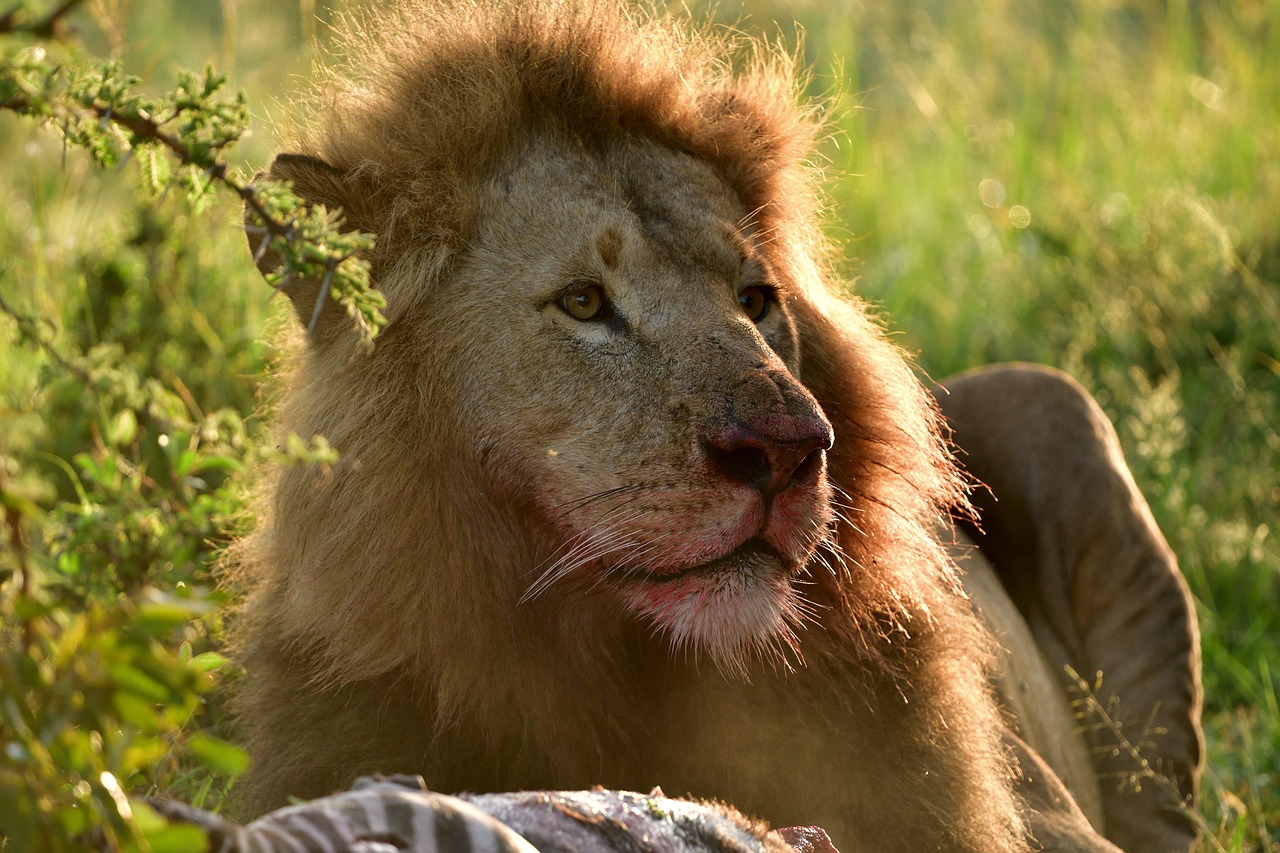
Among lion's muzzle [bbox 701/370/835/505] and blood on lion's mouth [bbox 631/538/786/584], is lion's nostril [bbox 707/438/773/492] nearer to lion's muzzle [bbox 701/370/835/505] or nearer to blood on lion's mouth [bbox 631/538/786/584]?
lion's muzzle [bbox 701/370/835/505]

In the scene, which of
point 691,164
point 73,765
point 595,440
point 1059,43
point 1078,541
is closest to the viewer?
point 73,765

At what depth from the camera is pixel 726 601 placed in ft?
8.00

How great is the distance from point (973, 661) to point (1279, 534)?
2.47m

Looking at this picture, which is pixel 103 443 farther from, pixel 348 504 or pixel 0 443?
pixel 348 504

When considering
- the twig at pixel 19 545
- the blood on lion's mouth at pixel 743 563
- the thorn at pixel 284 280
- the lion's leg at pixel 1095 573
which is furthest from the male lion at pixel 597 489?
the twig at pixel 19 545

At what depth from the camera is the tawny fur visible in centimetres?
257

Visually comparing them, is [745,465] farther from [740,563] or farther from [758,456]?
[740,563]

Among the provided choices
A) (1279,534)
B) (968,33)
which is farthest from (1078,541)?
(968,33)

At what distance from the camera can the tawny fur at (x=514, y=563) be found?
2572 mm

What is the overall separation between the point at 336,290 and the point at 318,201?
982mm

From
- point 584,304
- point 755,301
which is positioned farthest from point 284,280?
point 755,301

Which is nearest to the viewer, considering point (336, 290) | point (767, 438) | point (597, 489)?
point (336, 290)

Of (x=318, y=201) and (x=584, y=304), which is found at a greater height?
(x=318, y=201)

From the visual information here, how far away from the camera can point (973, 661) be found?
119 inches
